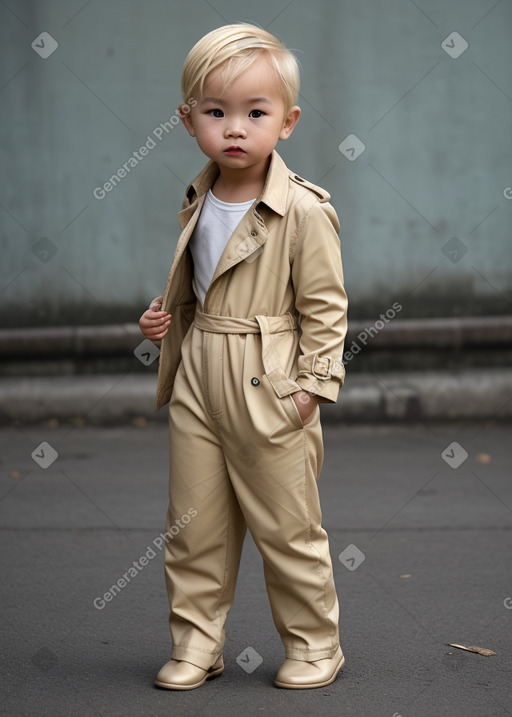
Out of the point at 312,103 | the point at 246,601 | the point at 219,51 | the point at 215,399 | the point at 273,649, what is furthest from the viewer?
the point at 312,103

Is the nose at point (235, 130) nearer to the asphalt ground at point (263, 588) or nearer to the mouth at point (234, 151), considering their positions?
the mouth at point (234, 151)

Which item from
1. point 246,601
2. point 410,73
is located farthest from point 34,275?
point 246,601

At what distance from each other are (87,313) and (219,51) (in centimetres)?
451

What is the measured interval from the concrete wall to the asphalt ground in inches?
44.3

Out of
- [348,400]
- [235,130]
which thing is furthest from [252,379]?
[348,400]

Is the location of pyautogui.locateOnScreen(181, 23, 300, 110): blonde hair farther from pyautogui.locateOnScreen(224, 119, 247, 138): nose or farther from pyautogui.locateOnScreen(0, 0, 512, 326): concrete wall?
pyautogui.locateOnScreen(0, 0, 512, 326): concrete wall

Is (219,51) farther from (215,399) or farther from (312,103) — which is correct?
(312,103)

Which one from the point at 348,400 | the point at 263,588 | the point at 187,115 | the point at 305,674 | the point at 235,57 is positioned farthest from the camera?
the point at 348,400

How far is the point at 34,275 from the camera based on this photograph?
280 inches

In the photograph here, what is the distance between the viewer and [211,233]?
9.77 feet

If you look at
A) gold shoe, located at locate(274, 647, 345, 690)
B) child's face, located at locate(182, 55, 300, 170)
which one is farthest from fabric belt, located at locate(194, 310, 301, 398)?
gold shoe, located at locate(274, 647, 345, 690)

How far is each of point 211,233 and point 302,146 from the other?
422cm

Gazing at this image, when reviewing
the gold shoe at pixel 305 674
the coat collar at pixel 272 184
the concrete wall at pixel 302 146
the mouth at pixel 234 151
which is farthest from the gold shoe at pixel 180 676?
the concrete wall at pixel 302 146

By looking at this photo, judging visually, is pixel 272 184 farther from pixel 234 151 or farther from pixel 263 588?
pixel 263 588
